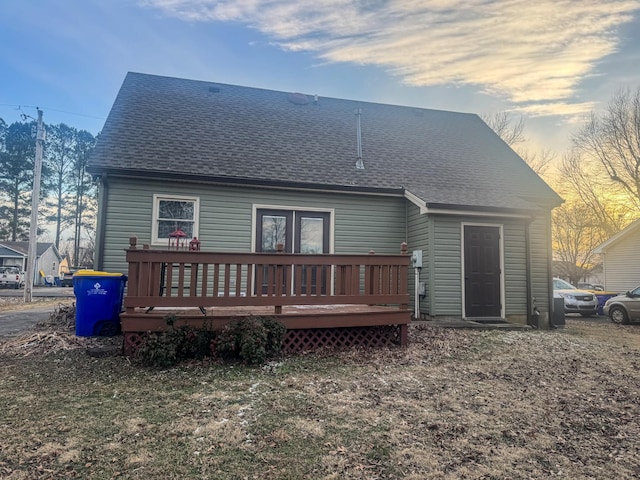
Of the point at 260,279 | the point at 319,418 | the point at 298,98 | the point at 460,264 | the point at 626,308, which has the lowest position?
the point at 319,418

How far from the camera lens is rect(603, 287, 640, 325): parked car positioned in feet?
37.7

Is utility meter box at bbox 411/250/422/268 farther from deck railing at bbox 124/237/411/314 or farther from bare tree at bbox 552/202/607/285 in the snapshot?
bare tree at bbox 552/202/607/285

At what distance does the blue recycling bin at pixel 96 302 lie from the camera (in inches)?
213

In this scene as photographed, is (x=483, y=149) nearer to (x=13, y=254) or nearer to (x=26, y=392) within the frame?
(x=26, y=392)

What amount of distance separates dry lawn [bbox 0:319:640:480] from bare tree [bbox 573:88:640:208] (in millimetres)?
21182

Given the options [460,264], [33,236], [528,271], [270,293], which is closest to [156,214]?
[270,293]

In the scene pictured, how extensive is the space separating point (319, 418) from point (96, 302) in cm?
404

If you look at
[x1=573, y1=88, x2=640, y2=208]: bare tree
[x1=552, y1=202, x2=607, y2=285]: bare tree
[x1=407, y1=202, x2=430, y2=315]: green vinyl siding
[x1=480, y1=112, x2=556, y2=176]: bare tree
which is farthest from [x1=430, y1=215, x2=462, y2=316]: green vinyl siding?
[x1=552, y1=202, x2=607, y2=285]: bare tree

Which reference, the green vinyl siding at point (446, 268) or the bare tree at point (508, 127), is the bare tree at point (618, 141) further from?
the green vinyl siding at point (446, 268)

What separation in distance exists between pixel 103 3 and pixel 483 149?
10.7 m

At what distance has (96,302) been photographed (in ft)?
18.0

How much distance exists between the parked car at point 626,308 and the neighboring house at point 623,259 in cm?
729

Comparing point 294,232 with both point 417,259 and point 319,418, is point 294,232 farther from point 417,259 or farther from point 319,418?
point 319,418

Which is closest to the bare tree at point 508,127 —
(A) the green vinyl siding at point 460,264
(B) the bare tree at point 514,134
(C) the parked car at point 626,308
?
(B) the bare tree at point 514,134
